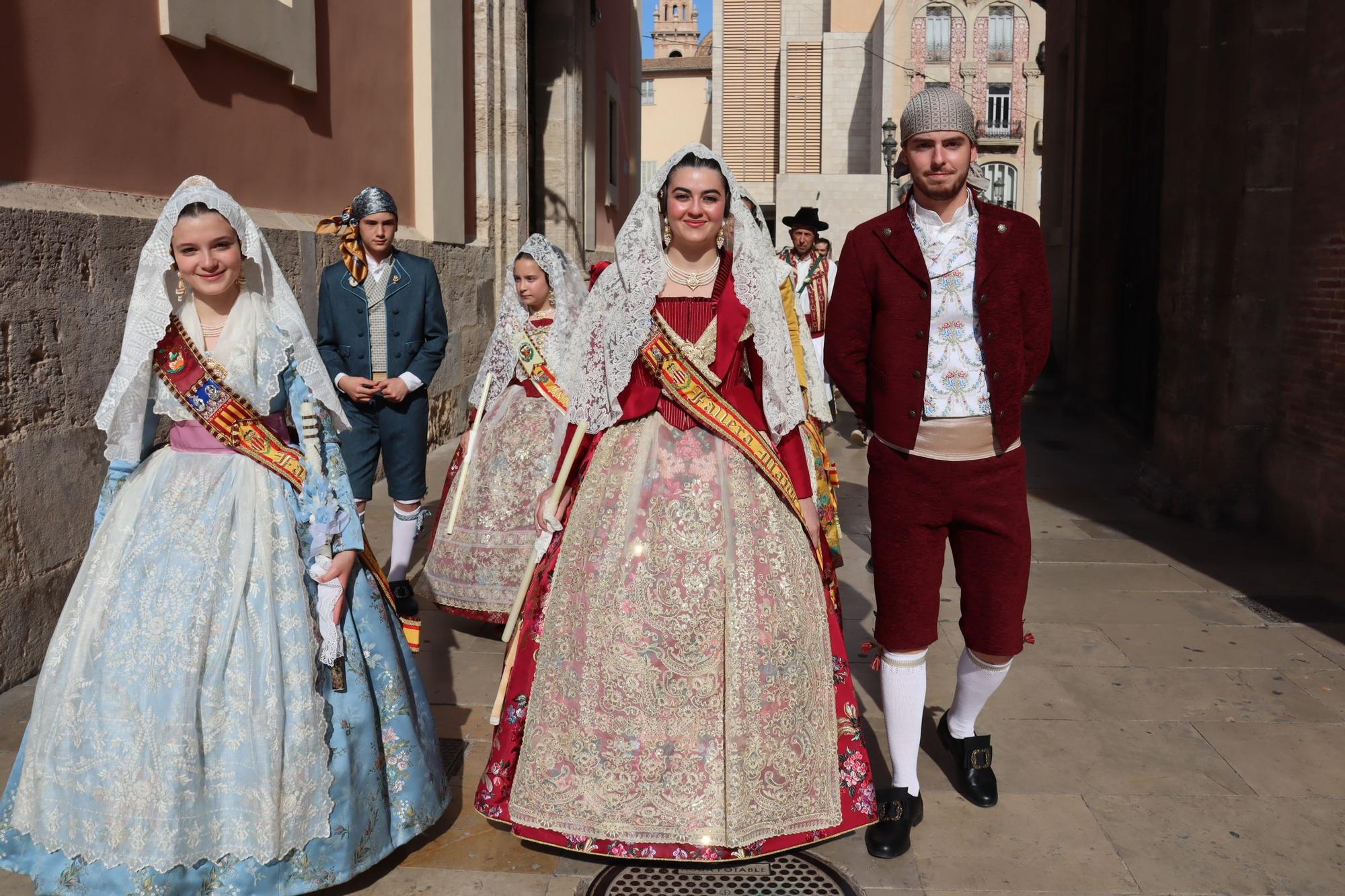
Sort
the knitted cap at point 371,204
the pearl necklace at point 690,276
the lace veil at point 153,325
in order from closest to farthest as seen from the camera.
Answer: the lace veil at point 153,325 → the pearl necklace at point 690,276 → the knitted cap at point 371,204

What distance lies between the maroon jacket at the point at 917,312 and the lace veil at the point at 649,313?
219 millimetres

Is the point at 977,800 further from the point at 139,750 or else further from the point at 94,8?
the point at 94,8

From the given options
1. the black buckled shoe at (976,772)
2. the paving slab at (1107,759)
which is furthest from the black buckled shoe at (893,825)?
the paving slab at (1107,759)

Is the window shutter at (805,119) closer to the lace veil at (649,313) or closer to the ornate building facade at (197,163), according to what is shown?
the ornate building facade at (197,163)

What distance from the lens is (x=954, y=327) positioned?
337 centimetres

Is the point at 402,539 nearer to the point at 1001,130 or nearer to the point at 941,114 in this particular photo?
the point at 941,114

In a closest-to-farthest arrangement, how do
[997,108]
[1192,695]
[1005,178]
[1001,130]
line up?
[1192,695], [1005,178], [1001,130], [997,108]

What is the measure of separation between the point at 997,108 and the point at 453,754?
45592 millimetres

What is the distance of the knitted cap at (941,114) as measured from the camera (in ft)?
10.5

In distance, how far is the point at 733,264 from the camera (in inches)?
137

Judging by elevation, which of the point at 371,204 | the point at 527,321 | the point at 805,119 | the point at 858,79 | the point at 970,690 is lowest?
the point at 970,690

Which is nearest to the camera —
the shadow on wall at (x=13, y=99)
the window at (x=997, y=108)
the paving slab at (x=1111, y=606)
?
the shadow on wall at (x=13, y=99)

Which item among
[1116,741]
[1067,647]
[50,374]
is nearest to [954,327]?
[1116,741]

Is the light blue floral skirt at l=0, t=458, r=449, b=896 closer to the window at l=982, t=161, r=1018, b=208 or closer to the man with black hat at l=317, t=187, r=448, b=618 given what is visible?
the man with black hat at l=317, t=187, r=448, b=618
